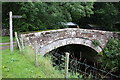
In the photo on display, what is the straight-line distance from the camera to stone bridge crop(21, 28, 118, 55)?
8566 millimetres

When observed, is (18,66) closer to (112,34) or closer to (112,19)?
(112,34)

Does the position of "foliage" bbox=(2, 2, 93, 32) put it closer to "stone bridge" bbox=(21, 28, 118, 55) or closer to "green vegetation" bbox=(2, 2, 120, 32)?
"green vegetation" bbox=(2, 2, 120, 32)

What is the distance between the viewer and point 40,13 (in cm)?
1266

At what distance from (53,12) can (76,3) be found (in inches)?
101

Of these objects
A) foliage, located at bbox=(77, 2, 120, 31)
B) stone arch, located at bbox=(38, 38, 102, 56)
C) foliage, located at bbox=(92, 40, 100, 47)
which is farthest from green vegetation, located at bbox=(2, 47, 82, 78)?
foliage, located at bbox=(77, 2, 120, 31)

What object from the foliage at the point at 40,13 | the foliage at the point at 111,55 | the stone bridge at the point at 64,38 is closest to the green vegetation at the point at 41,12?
the foliage at the point at 40,13

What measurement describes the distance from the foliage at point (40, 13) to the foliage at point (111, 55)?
4.44m

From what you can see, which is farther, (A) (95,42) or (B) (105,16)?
(B) (105,16)

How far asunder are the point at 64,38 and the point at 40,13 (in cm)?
378

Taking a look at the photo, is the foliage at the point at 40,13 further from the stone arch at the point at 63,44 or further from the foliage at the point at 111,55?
the foliage at the point at 111,55

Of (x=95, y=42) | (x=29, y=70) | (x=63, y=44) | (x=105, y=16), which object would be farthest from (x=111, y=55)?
(x=105, y=16)

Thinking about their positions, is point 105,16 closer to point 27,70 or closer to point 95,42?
point 95,42

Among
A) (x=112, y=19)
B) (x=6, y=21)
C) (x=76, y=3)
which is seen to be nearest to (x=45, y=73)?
(x=76, y=3)

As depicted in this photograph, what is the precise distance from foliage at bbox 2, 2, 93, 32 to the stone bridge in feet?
9.71
